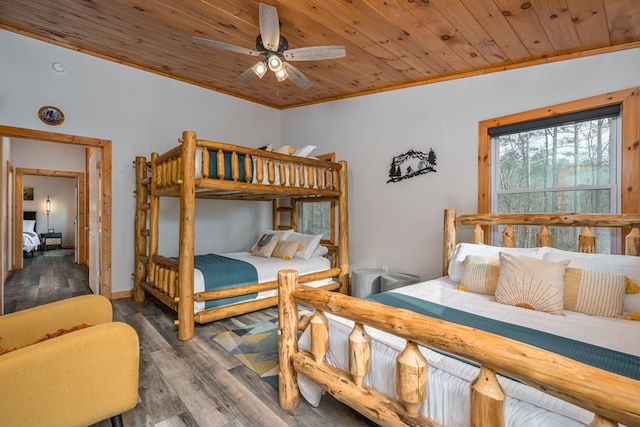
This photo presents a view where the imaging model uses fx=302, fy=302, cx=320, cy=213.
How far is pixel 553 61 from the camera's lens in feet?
9.09

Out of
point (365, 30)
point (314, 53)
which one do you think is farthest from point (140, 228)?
point (365, 30)

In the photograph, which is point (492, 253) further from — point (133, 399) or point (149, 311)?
point (149, 311)

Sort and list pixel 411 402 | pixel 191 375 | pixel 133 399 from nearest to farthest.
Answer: pixel 411 402 → pixel 133 399 → pixel 191 375

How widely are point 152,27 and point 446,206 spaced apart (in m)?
3.55

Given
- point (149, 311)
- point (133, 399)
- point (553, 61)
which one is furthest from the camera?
point (149, 311)

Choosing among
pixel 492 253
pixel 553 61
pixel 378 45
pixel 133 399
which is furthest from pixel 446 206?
pixel 133 399

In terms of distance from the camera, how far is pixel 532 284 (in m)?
1.97

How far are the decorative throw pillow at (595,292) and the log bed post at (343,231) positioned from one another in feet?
8.01

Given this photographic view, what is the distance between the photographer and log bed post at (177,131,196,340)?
8.70ft

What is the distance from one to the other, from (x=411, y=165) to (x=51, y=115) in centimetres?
423

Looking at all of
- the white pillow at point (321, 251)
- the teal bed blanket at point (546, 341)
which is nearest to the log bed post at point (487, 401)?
the teal bed blanket at point (546, 341)

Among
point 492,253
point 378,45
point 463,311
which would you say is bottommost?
point 463,311

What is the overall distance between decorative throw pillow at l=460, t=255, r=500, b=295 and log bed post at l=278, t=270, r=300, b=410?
4.83ft

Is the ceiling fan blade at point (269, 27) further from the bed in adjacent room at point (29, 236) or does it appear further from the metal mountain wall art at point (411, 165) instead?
the bed in adjacent room at point (29, 236)
